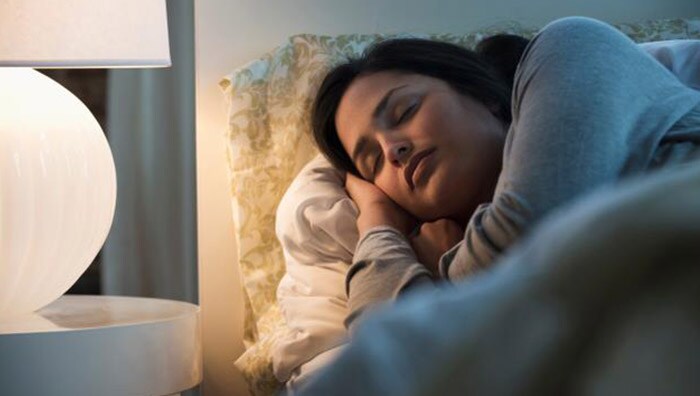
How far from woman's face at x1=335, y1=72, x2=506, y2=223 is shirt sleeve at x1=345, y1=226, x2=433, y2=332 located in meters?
0.09

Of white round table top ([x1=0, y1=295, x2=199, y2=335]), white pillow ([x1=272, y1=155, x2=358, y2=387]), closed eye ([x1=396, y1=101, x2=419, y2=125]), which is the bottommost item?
white round table top ([x1=0, y1=295, x2=199, y2=335])

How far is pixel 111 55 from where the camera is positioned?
184 centimetres

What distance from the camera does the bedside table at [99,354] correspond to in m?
1.76

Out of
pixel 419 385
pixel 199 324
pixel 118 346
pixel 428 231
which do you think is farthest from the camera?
pixel 199 324

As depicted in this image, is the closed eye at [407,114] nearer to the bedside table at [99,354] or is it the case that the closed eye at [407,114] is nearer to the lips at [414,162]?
the lips at [414,162]

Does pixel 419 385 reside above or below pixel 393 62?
above

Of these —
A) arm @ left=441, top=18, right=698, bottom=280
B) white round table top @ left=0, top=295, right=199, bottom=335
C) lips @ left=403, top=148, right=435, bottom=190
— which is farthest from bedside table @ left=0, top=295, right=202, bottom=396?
arm @ left=441, top=18, right=698, bottom=280

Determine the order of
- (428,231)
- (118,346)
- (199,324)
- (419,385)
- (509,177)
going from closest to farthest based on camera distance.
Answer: (419,385), (509,177), (428,231), (118,346), (199,324)

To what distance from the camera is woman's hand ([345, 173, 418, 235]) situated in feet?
5.60

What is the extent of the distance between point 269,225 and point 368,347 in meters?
1.70

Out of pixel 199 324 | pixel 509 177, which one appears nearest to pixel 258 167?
pixel 199 324

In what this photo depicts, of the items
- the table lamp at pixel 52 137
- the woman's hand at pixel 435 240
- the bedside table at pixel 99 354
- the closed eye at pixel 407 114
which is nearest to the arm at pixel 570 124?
the woman's hand at pixel 435 240

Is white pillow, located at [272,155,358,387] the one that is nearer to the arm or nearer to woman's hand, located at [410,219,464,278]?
woman's hand, located at [410,219,464,278]

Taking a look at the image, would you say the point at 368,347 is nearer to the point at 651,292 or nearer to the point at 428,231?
the point at 651,292
